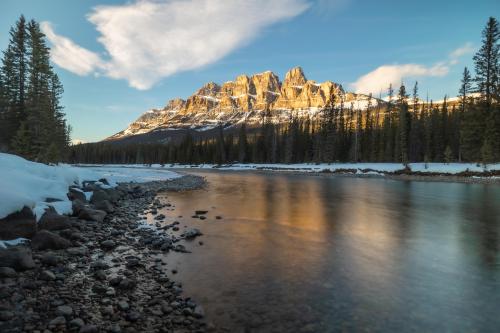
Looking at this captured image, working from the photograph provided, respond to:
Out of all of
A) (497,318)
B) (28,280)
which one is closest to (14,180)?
(28,280)

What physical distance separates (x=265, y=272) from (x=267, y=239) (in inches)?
149

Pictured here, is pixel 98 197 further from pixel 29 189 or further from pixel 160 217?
pixel 29 189

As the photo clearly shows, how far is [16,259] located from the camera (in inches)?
314

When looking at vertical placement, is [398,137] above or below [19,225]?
above

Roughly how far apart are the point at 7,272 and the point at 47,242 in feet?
8.00

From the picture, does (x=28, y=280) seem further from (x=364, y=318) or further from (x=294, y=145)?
(x=294, y=145)

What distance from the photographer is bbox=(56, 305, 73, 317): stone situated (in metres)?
6.04

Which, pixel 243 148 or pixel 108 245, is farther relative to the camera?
pixel 243 148

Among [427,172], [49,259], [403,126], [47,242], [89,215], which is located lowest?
[49,259]

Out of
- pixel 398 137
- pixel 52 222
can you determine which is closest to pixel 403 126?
pixel 398 137

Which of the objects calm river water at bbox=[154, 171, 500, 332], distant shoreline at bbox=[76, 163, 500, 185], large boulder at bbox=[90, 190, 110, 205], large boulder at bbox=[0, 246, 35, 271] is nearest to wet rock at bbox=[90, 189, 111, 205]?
large boulder at bbox=[90, 190, 110, 205]

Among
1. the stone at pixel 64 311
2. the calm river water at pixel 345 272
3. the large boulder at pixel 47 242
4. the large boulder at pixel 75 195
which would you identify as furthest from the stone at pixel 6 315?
the large boulder at pixel 75 195

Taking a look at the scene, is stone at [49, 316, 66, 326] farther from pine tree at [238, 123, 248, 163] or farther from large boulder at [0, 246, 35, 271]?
pine tree at [238, 123, 248, 163]

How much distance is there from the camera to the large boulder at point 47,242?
974 cm
